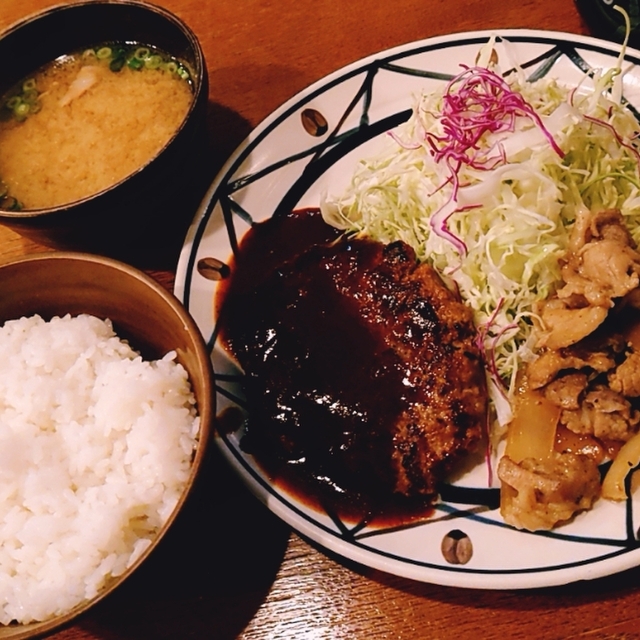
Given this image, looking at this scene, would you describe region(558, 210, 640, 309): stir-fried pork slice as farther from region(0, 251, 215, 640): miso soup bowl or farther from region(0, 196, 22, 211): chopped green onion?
region(0, 196, 22, 211): chopped green onion

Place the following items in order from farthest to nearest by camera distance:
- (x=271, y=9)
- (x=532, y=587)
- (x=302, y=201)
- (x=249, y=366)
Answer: (x=271, y=9)
(x=302, y=201)
(x=249, y=366)
(x=532, y=587)

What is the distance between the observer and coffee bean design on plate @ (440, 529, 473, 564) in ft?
6.84

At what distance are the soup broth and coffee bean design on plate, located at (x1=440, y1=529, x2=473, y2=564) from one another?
1826 millimetres

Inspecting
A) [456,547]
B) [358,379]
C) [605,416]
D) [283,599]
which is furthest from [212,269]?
[605,416]

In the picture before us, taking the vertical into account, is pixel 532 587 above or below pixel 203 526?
above

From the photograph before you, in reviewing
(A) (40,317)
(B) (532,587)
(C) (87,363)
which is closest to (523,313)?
(B) (532,587)

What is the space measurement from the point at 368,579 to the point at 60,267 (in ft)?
4.88

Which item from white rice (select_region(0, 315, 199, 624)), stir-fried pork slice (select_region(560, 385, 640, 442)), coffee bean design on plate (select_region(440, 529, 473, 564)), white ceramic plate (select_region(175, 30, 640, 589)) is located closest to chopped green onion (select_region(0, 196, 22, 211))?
white rice (select_region(0, 315, 199, 624))

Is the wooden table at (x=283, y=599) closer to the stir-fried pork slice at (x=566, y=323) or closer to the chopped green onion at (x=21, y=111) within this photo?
the stir-fried pork slice at (x=566, y=323)

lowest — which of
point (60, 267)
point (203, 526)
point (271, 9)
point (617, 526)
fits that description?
point (203, 526)

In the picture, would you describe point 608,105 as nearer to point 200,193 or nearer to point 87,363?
point 200,193

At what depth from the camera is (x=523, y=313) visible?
249 cm

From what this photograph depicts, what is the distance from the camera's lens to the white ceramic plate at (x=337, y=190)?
2036 mm

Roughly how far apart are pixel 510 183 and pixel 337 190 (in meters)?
0.74
